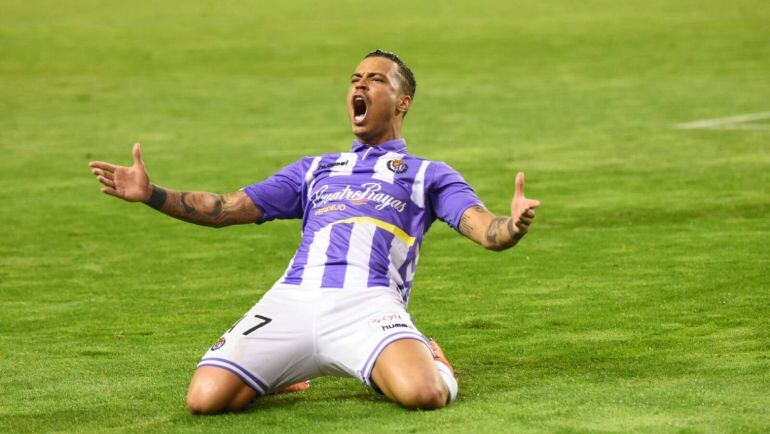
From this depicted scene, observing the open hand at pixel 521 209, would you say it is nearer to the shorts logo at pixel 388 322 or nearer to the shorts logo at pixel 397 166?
the shorts logo at pixel 388 322

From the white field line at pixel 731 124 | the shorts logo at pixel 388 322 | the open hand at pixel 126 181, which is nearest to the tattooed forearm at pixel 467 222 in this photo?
the shorts logo at pixel 388 322

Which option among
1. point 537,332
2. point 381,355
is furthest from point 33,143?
point 381,355

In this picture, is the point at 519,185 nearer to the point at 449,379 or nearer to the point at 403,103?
the point at 449,379

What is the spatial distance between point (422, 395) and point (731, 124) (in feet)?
40.9

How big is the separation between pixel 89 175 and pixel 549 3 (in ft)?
79.2

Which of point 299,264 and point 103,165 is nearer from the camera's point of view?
point 103,165

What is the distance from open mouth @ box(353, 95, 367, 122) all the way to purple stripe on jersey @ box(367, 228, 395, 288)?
2.04ft

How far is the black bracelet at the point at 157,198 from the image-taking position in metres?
6.39

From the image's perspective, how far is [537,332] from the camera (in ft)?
25.1

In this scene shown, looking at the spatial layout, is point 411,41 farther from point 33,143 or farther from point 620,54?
point 33,143

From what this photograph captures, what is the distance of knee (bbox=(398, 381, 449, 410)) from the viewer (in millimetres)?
5801

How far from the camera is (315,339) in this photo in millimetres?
6137

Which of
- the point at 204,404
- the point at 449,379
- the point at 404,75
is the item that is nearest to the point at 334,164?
the point at 404,75

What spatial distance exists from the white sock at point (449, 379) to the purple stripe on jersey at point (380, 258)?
499 mm
